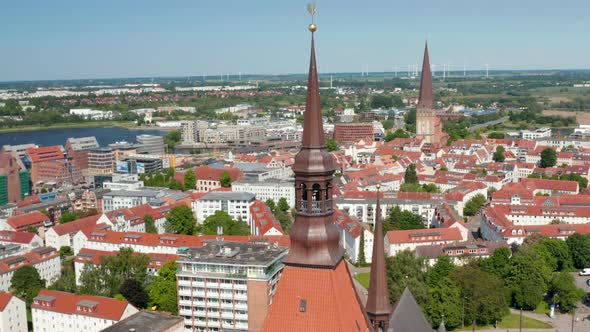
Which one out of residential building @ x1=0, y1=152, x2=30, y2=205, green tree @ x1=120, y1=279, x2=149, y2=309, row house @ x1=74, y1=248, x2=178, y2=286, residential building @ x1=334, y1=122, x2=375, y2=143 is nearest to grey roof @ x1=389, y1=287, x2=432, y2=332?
green tree @ x1=120, y1=279, x2=149, y2=309

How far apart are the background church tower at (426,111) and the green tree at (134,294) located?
99296mm

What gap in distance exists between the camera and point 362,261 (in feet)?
195

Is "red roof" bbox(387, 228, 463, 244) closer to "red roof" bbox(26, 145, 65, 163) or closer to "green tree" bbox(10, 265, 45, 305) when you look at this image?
"green tree" bbox(10, 265, 45, 305)

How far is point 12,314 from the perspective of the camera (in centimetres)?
4416

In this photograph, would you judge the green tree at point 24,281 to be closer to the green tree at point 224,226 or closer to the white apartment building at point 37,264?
the white apartment building at point 37,264

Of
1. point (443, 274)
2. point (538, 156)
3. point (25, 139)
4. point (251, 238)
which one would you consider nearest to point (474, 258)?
point (443, 274)

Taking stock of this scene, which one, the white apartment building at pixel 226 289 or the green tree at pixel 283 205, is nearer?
the white apartment building at pixel 226 289

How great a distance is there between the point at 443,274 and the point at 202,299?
19620 mm

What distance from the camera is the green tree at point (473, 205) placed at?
80.3m

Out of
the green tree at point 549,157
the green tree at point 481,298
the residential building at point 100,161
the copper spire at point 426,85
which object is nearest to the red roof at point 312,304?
the green tree at point 481,298

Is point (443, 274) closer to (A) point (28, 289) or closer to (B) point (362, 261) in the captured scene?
(B) point (362, 261)

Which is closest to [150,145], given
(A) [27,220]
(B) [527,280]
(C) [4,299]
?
(A) [27,220]

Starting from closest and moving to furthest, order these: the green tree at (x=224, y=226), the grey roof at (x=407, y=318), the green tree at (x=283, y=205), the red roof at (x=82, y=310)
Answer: the grey roof at (x=407, y=318)
the red roof at (x=82, y=310)
the green tree at (x=224, y=226)
the green tree at (x=283, y=205)

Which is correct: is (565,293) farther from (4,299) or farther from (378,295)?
(4,299)
